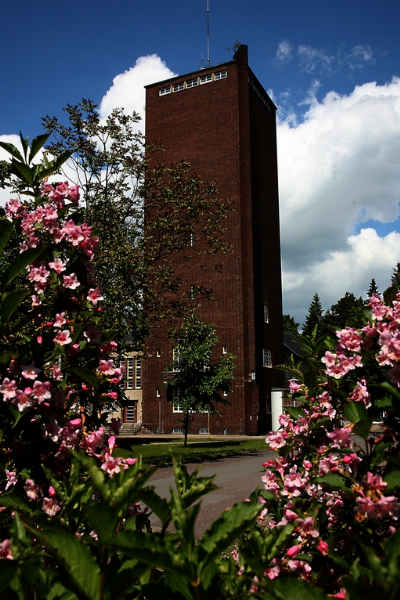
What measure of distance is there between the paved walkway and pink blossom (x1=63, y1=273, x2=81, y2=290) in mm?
5023

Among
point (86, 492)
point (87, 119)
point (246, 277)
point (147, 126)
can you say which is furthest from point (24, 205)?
point (147, 126)

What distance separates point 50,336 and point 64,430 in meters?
Answer: 0.38

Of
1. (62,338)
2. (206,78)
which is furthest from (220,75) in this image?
(62,338)

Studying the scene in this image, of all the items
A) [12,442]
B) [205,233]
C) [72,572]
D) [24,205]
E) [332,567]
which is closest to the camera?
[72,572]

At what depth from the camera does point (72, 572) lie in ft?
3.35

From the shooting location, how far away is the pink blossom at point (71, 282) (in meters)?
2.31

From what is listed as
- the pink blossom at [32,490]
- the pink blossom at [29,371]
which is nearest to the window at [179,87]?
the pink blossom at [29,371]

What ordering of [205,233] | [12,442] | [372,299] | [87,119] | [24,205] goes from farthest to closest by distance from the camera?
1. [205,233]
2. [87,119]
3. [24,205]
4. [372,299]
5. [12,442]

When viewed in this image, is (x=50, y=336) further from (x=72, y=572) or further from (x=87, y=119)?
(x=87, y=119)

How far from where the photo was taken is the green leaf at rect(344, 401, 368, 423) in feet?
5.40

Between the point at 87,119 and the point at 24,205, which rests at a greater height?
the point at 87,119

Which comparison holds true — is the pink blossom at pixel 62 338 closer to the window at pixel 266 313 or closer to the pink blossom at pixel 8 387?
the pink blossom at pixel 8 387

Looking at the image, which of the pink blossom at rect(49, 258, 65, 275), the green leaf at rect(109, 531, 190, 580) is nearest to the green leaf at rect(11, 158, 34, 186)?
the pink blossom at rect(49, 258, 65, 275)

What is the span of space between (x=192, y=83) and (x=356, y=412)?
144 ft
